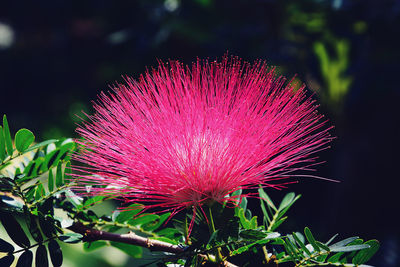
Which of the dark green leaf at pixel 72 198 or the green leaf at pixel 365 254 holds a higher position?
the dark green leaf at pixel 72 198

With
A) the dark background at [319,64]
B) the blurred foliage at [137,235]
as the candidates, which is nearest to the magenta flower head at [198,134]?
the blurred foliage at [137,235]

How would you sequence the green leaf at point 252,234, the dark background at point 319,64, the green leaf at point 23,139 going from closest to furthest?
the green leaf at point 252,234
the green leaf at point 23,139
the dark background at point 319,64

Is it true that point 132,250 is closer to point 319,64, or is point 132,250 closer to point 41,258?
point 41,258

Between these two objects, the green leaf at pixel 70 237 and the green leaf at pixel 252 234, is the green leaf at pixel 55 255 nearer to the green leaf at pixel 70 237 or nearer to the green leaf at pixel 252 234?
the green leaf at pixel 70 237

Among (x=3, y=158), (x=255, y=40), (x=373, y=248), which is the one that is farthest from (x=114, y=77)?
(x=373, y=248)

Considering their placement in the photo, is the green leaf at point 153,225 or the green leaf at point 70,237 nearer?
the green leaf at point 70,237

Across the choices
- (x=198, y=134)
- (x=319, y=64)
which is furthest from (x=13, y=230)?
(x=319, y=64)
